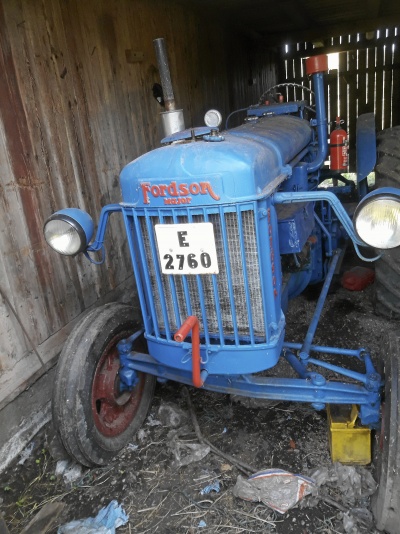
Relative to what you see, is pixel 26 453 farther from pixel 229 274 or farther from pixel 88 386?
pixel 229 274

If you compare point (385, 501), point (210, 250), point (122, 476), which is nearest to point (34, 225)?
point (210, 250)

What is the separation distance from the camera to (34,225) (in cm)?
269

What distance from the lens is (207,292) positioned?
2023mm

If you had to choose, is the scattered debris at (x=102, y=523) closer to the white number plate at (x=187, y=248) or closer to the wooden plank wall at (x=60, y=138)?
the wooden plank wall at (x=60, y=138)

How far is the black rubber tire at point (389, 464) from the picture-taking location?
5.79ft

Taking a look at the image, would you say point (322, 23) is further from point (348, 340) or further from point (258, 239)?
point (258, 239)

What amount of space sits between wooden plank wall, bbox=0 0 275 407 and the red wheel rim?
524mm

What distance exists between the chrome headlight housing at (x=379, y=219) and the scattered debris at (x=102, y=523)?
170 cm

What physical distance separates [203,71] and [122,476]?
15.6 feet

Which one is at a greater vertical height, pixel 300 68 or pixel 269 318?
pixel 300 68

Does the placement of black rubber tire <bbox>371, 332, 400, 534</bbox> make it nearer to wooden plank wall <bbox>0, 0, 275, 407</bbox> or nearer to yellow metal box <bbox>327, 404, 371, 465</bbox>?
yellow metal box <bbox>327, 404, 371, 465</bbox>

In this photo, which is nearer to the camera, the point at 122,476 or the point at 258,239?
the point at 258,239

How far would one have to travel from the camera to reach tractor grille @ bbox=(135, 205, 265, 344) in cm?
185

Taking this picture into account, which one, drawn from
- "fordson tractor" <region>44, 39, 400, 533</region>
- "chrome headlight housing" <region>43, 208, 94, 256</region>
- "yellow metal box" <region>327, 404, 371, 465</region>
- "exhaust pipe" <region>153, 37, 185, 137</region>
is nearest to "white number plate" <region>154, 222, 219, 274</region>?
"fordson tractor" <region>44, 39, 400, 533</region>
